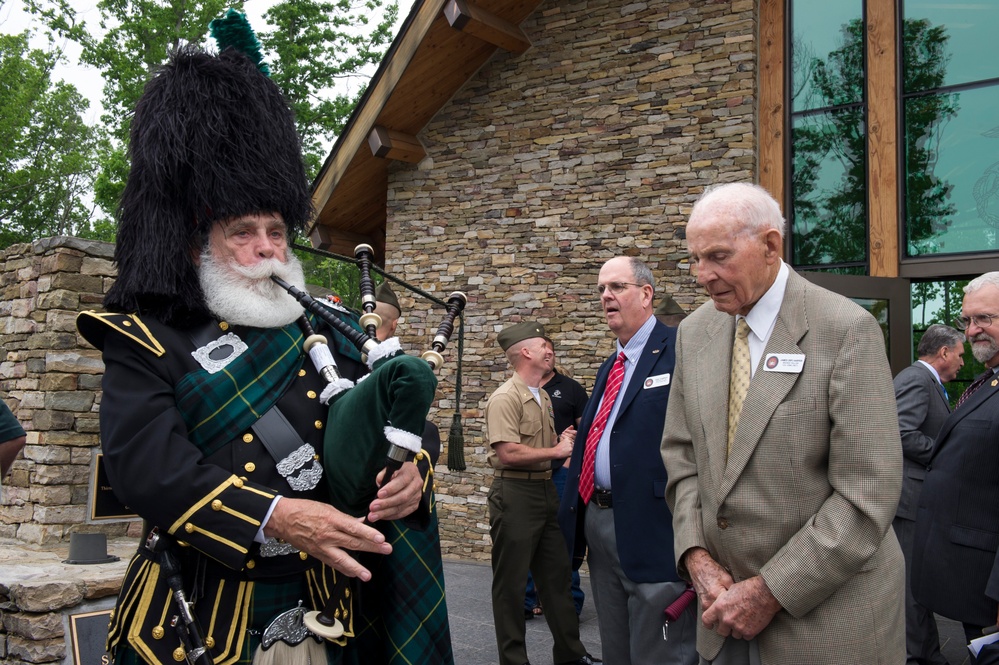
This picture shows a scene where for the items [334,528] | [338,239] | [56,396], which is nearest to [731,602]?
[334,528]

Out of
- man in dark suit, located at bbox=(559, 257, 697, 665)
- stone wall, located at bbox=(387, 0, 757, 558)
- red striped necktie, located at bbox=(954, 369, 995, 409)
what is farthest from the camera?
stone wall, located at bbox=(387, 0, 757, 558)

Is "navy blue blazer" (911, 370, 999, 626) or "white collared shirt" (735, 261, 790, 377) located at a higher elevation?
"white collared shirt" (735, 261, 790, 377)

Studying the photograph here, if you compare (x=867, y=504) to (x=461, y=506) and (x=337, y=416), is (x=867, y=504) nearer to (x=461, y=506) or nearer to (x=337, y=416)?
(x=337, y=416)

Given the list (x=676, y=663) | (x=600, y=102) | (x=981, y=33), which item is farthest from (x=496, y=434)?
(x=981, y=33)

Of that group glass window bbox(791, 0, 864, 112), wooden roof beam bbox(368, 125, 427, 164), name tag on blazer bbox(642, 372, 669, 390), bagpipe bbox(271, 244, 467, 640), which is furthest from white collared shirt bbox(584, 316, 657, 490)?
wooden roof beam bbox(368, 125, 427, 164)

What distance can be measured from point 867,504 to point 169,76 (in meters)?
2.24

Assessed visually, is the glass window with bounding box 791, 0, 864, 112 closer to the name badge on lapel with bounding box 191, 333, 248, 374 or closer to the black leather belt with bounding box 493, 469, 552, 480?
the black leather belt with bounding box 493, 469, 552, 480

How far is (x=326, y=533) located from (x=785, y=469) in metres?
1.19

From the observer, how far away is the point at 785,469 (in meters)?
2.21

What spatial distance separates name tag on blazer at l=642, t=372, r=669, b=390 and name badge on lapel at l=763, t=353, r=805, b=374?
131cm

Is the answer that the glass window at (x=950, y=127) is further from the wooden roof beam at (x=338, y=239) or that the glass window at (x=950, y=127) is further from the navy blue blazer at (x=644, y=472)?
the wooden roof beam at (x=338, y=239)

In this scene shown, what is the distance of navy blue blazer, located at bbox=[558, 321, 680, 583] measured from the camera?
11.1 feet

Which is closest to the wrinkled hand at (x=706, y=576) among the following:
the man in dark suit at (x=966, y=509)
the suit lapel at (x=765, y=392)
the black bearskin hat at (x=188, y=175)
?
the suit lapel at (x=765, y=392)

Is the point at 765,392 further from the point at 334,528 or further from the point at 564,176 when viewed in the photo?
the point at 564,176
